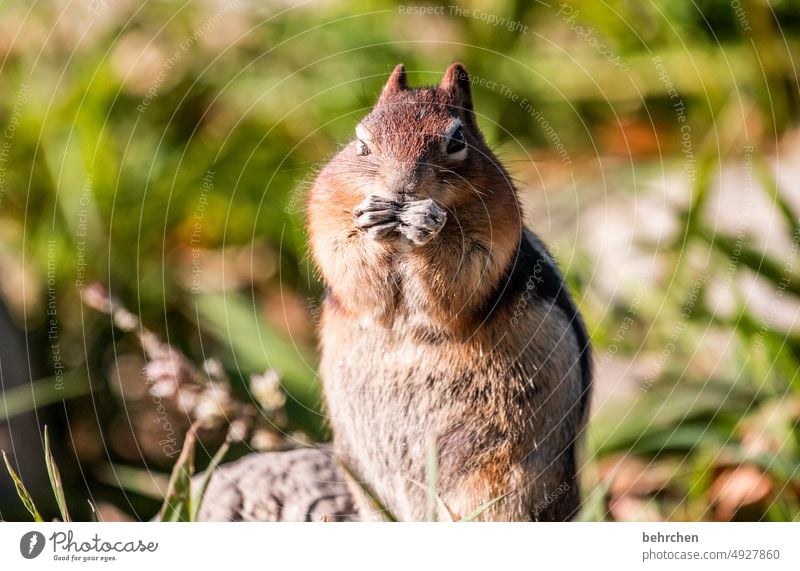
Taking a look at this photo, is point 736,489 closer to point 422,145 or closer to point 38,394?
point 422,145

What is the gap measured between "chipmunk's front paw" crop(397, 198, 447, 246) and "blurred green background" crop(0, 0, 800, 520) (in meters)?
1.14

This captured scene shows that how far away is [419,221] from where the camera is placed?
110cm

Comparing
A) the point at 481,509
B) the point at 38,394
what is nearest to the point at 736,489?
the point at 481,509

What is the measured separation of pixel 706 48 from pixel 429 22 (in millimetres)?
850

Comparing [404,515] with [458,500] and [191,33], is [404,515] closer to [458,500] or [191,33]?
[458,500]

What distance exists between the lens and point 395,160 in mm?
1136

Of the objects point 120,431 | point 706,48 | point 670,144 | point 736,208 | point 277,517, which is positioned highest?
point 706,48

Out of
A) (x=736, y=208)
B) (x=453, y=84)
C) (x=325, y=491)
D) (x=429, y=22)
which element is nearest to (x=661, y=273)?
(x=736, y=208)

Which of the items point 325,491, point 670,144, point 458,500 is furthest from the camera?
point 670,144

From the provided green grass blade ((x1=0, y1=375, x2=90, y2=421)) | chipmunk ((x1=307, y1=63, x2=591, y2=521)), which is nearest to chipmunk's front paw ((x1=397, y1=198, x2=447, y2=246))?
chipmunk ((x1=307, y1=63, x2=591, y2=521))

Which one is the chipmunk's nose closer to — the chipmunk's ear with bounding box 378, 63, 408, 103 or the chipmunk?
the chipmunk

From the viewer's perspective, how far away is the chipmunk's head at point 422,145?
1.14m

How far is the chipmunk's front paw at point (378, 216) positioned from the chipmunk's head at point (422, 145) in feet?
0.05

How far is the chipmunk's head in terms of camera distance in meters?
1.14
